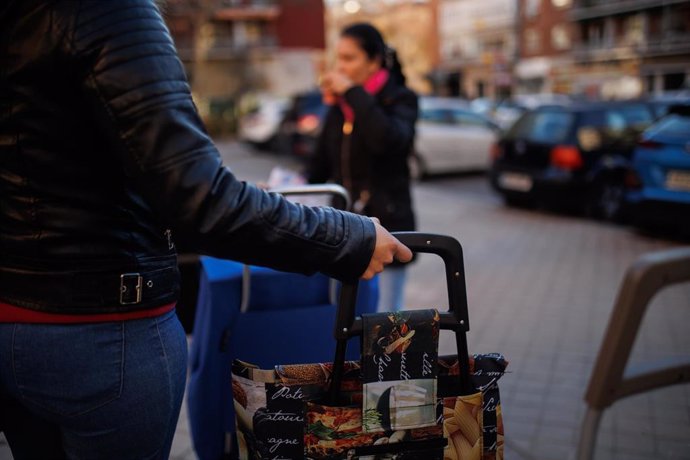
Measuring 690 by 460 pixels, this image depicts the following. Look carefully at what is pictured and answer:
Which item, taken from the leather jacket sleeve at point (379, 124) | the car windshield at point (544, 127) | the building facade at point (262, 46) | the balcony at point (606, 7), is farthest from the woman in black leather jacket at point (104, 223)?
the balcony at point (606, 7)

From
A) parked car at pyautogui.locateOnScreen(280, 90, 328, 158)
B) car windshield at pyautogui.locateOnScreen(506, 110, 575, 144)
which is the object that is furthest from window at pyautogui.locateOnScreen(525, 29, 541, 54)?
car windshield at pyautogui.locateOnScreen(506, 110, 575, 144)

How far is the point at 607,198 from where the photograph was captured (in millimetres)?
9953

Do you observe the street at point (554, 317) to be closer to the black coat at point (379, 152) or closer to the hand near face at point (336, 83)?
the black coat at point (379, 152)

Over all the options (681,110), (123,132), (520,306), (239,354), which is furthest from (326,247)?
(681,110)

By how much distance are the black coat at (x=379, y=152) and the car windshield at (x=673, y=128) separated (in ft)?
18.6

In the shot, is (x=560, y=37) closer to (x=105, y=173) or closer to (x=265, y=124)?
(x=265, y=124)

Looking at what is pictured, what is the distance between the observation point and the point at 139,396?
1380 millimetres

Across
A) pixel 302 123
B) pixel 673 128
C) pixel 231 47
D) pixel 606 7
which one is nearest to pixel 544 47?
pixel 606 7

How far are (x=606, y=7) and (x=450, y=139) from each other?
44.4 m

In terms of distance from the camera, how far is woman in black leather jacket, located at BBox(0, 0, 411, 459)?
1233mm

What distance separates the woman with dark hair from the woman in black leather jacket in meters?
2.04

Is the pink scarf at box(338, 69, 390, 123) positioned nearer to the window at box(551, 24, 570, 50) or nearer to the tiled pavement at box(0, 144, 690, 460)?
the tiled pavement at box(0, 144, 690, 460)

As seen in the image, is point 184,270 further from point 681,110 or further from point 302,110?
point 302,110

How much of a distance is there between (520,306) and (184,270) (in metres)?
3.16
